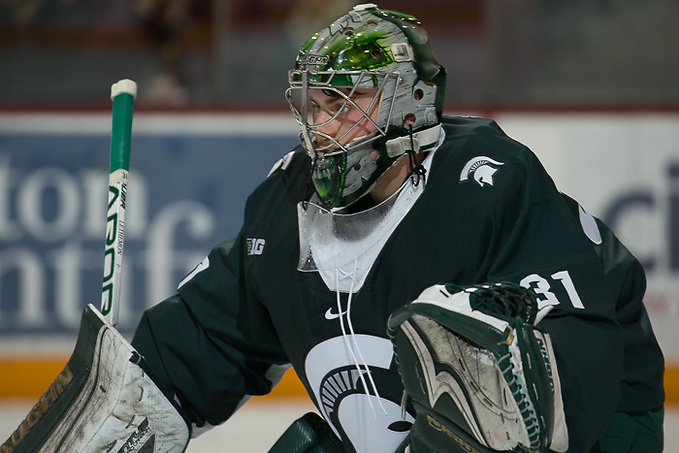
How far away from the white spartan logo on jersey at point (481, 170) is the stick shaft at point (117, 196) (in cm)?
62

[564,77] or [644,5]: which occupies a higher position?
[644,5]

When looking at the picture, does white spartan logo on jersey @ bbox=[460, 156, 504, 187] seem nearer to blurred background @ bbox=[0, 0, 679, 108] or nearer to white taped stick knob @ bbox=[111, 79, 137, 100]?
white taped stick knob @ bbox=[111, 79, 137, 100]

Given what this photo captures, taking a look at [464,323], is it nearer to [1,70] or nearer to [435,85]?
[435,85]

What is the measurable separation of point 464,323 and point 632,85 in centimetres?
276

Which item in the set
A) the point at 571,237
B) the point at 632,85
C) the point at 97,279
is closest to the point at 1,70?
the point at 97,279

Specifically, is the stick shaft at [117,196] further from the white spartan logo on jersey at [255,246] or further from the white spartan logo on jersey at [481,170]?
the white spartan logo on jersey at [481,170]

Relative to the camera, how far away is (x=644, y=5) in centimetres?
362

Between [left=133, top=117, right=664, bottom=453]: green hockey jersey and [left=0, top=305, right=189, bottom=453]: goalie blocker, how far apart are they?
10 centimetres

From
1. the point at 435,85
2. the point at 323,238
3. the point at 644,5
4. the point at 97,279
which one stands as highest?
the point at 644,5

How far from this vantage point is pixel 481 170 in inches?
59.9

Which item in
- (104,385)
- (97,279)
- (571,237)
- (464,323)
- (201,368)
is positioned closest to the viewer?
(464,323)

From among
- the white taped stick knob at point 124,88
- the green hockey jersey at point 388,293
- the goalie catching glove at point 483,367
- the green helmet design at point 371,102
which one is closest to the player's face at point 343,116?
the green helmet design at point 371,102

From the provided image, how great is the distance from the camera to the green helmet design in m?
1.58

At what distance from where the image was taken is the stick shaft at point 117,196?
1652 millimetres
